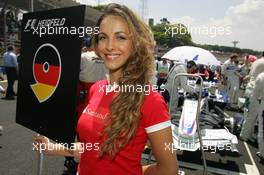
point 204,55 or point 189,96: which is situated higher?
point 204,55

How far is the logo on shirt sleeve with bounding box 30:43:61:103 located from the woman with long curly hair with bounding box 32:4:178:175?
0.36 meters

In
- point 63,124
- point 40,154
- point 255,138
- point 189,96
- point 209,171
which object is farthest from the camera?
point 189,96

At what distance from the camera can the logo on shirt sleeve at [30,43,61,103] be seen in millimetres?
1959

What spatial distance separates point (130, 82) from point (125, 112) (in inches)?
6.6

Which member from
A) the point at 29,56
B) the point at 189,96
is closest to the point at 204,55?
the point at 189,96

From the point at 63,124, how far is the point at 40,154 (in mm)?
365

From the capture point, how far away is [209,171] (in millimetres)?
5098

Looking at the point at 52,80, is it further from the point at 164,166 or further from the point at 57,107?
the point at 164,166
